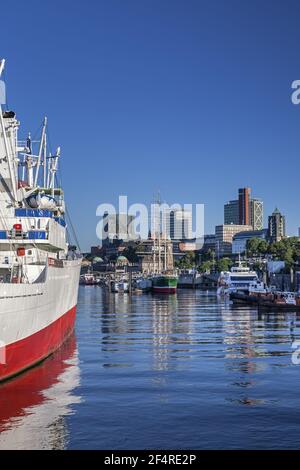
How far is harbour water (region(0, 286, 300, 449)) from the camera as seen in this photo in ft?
68.4

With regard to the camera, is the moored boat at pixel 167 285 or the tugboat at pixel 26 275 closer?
the tugboat at pixel 26 275

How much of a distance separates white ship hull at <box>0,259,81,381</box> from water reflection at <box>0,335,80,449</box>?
915mm

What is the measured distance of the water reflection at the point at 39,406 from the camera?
67.6 ft

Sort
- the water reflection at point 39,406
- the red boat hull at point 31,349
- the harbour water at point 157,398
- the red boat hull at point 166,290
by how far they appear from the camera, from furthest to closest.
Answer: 1. the red boat hull at point 166,290
2. the red boat hull at point 31,349
3. the harbour water at point 157,398
4. the water reflection at point 39,406

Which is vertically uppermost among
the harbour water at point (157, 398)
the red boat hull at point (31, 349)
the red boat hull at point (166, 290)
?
the red boat hull at point (31, 349)

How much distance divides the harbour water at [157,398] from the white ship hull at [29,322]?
91cm

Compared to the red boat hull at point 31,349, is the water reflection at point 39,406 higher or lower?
lower

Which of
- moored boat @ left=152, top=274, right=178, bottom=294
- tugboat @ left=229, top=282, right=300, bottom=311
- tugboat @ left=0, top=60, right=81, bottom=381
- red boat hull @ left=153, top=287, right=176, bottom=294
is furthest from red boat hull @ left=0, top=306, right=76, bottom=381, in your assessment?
moored boat @ left=152, top=274, right=178, bottom=294

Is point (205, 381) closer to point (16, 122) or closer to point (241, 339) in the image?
point (241, 339)

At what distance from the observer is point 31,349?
3309 cm

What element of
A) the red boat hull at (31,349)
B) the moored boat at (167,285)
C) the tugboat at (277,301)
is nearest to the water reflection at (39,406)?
the red boat hull at (31,349)

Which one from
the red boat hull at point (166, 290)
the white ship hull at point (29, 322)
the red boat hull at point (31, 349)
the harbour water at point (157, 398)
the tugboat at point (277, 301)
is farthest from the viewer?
the red boat hull at point (166, 290)

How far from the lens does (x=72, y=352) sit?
4372 cm

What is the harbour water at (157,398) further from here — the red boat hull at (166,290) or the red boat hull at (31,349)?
the red boat hull at (166,290)
